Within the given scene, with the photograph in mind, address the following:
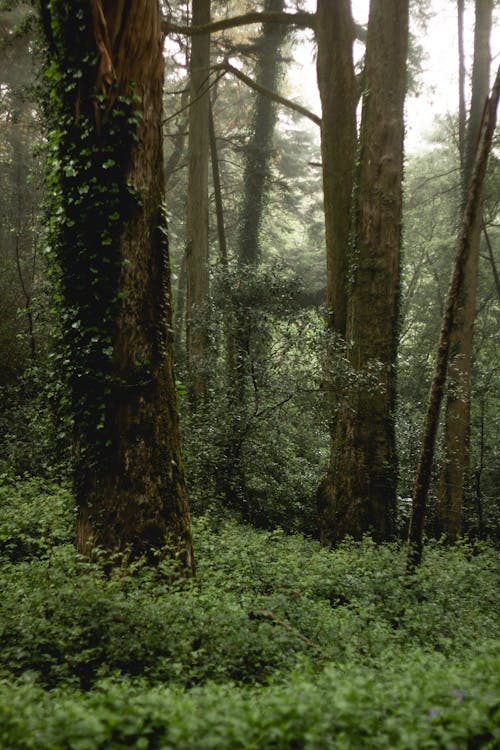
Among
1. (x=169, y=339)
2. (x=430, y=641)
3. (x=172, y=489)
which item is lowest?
(x=430, y=641)

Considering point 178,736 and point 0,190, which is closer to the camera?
point 178,736

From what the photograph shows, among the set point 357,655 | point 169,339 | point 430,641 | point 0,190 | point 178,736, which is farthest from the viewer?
point 0,190

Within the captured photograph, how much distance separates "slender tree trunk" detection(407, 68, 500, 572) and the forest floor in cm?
50

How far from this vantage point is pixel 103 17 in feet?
18.3

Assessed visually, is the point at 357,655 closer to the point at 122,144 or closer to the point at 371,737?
the point at 371,737

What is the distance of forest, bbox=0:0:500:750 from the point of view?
2.74m

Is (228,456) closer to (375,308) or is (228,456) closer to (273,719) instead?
(375,308)

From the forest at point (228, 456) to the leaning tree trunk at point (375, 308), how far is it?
1.4 inches

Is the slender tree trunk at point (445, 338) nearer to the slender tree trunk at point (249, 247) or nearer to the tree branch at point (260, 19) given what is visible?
the slender tree trunk at point (249, 247)

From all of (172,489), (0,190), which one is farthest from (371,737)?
(0,190)

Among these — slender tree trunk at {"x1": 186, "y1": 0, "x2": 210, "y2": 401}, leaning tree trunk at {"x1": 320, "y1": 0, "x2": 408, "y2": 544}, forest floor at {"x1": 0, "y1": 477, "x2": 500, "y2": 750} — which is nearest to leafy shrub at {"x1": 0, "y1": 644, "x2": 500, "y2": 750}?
forest floor at {"x1": 0, "y1": 477, "x2": 500, "y2": 750}

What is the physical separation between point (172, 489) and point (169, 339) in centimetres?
150

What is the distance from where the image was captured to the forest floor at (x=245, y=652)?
2.32 m

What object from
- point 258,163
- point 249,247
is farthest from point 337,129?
point 258,163
